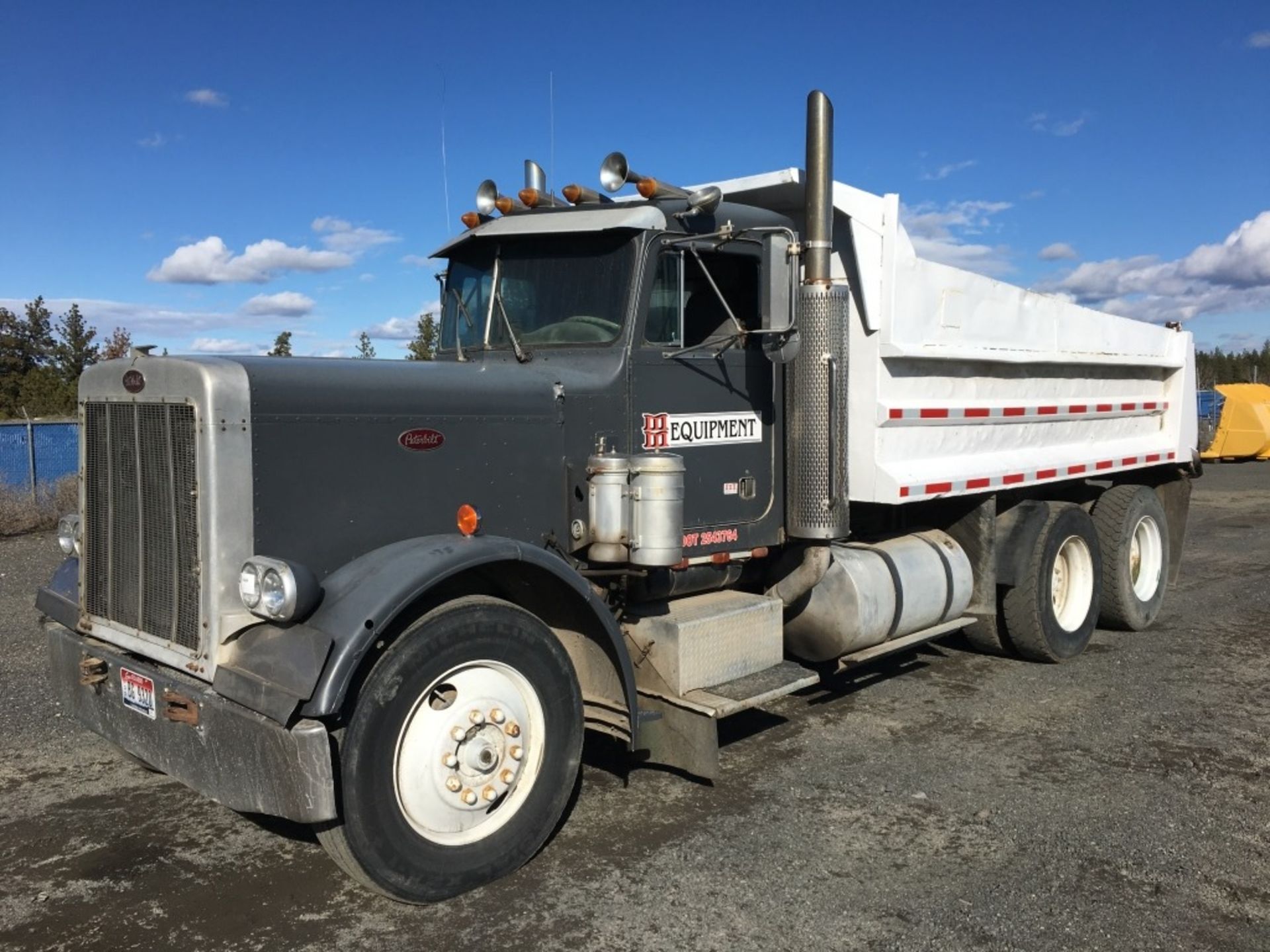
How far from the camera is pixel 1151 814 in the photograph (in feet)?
15.1

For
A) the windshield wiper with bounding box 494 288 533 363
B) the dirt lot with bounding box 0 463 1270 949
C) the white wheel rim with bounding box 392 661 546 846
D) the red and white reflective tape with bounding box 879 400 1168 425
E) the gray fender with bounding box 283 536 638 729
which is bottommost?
the dirt lot with bounding box 0 463 1270 949

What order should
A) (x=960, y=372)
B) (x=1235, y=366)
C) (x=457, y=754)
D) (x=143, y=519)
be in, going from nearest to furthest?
(x=457, y=754), (x=143, y=519), (x=960, y=372), (x=1235, y=366)

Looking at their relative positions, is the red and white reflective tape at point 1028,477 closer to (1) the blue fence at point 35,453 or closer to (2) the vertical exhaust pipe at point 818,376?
(2) the vertical exhaust pipe at point 818,376

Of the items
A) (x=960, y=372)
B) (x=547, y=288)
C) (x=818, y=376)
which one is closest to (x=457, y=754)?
(x=547, y=288)

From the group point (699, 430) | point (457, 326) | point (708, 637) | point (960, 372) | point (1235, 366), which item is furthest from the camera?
point (1235, 366)

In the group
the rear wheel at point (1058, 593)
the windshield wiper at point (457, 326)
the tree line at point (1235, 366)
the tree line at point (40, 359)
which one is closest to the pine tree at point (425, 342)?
the windshield wiper at point (457, 326)

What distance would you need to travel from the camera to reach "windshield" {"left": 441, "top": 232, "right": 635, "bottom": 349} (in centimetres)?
477

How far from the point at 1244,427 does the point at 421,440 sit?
27.5 m

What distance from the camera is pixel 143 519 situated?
3.97 m

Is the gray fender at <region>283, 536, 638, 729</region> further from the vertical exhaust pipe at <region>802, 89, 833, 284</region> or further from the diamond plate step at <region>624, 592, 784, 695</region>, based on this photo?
the vertical exhaust pipe at <region>802, 89, 833, 284</region>

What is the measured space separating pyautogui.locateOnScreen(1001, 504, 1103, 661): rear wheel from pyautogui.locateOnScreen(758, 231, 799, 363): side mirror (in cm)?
327

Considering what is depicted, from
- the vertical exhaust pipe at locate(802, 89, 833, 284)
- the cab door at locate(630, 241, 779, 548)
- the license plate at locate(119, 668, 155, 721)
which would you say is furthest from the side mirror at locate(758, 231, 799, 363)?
the license plate at locate(119, 668, 155, 721)

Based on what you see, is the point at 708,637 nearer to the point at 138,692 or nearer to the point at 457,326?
the point at 457,326

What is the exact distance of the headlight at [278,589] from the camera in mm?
3426
